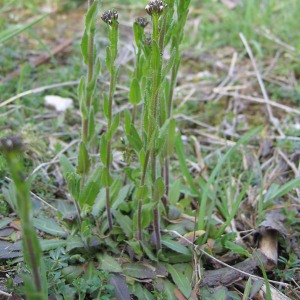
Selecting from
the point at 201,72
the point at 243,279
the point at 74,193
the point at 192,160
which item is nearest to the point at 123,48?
the point at 201,72

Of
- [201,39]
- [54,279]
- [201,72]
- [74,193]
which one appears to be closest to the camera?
[54,279]

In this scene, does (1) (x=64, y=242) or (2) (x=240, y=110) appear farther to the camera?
(2) (x=240, y=110)

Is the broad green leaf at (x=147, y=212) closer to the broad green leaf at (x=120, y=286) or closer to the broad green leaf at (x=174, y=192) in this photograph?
the broad green leaf at (x=120, y=286)

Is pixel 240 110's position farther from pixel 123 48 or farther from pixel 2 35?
pixel 2 35

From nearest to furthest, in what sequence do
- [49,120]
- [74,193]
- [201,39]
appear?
[74,193], [49,120], [201,39]

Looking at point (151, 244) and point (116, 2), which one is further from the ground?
point (116, 2)

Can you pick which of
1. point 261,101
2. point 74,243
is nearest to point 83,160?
point 74,243

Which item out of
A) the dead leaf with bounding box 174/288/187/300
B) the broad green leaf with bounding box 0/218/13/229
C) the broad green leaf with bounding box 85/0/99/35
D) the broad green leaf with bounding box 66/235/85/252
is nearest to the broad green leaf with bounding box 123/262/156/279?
the dead leaf with bounding box 174/288/187/300

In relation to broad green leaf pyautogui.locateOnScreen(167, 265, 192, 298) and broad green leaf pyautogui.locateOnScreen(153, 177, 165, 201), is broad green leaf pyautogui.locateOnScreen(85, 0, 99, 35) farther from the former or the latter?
broad green leaf pyautogui.locateOnScreen(167, 265, 192, 298)
